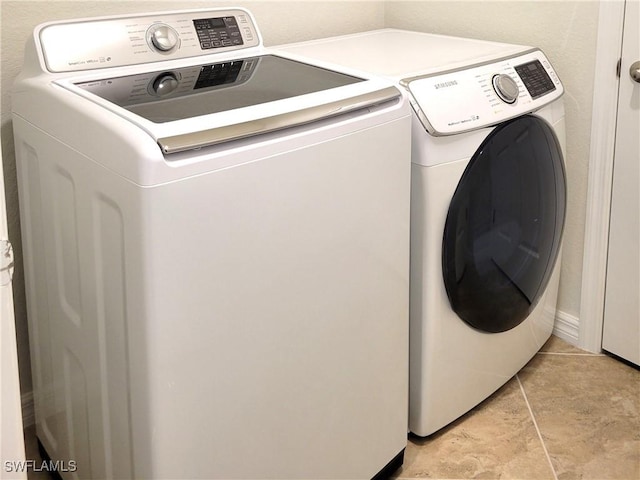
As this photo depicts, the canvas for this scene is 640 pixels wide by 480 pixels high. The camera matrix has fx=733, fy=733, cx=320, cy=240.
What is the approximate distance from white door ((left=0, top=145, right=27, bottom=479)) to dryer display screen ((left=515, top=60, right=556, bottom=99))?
1196mm

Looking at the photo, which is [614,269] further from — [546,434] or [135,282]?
[135,282]

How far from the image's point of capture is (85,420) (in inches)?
54.8

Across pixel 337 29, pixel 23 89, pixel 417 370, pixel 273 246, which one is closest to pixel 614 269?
pixel 417 370

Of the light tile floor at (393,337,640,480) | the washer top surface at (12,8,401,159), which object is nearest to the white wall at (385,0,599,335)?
the light tile floor at (393,337,640,480)

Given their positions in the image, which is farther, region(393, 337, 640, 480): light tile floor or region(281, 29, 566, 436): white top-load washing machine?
region(393, 337, 640, 480): light tile floor

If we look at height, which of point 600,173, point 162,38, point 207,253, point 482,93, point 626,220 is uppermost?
point 162,38

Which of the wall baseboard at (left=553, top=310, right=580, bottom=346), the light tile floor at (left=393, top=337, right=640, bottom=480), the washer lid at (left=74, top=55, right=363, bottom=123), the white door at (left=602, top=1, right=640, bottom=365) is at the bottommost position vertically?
the light tile floor at (left=393, top=337, right=640, bottom=480)

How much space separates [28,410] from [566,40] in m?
1.65

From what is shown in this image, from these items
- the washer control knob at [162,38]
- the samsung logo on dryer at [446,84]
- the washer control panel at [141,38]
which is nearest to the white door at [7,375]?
the washer control panel at [141,38]

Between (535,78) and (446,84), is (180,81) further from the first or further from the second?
(535,78)

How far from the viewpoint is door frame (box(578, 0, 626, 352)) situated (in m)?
1.82

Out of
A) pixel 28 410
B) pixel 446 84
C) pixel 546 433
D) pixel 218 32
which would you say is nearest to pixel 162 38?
pixel 218 32

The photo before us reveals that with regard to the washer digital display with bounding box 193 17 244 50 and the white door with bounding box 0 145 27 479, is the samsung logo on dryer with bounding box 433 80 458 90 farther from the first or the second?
the white door with bounding box 0 145 27 479

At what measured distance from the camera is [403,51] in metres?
1.80
